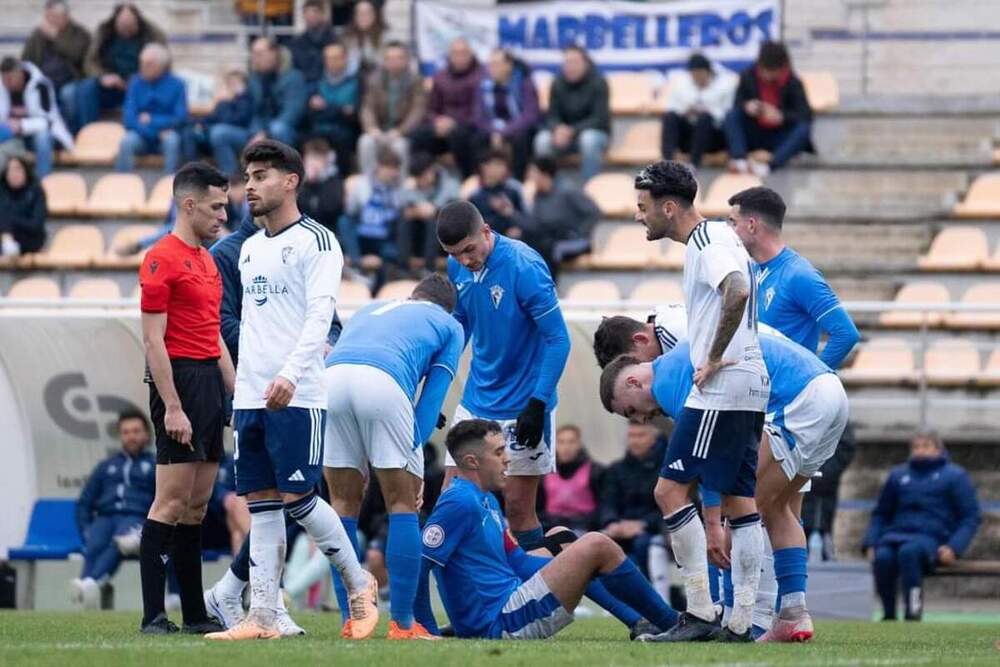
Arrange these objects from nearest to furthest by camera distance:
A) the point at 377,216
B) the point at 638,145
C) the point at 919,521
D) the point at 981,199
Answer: the point at 919,521
the point at 377,216
the point at 981,199
the point at 638,145

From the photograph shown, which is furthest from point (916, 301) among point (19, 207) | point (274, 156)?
point (274, 156)

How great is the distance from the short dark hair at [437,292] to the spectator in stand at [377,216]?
384 inches

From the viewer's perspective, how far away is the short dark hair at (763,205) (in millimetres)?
10633

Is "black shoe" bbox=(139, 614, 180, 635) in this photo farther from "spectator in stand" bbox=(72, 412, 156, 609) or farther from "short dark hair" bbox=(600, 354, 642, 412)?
"spectator in stand" bbox=(72, 412, 156, 609)

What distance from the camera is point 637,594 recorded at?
32.4 ft

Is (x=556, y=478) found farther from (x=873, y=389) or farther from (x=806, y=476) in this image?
(x=806, y=476)

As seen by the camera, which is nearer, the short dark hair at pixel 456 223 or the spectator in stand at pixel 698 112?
the short dark hair at pixel 456 223

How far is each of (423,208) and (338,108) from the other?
2201 millimetres

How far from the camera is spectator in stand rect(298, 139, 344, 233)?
20453 mm

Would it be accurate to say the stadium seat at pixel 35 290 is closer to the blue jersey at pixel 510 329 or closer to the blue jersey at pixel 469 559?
the blue jersey at pixel 510 329

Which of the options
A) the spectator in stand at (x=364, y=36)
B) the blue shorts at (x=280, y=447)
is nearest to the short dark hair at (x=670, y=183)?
the blue shorts at (x=280, y=447)

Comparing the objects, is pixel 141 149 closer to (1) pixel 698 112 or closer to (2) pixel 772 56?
(1) pixel 698 112

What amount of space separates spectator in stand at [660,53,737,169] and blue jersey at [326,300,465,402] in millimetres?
10999

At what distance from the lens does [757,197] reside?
10.6 m
